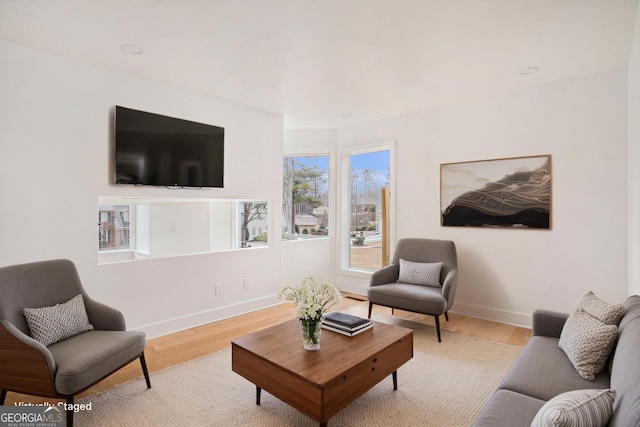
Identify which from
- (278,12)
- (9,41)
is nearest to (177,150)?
(9,41)

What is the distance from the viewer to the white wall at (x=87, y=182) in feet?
8.49

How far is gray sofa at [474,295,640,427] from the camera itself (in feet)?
3.56

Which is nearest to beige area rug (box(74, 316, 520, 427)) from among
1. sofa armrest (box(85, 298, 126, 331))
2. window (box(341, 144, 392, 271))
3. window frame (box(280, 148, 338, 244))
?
sofa armrest (box(85, 298, 126, 331))

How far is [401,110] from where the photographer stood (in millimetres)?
4359

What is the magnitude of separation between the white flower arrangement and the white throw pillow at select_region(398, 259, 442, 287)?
1.88 m

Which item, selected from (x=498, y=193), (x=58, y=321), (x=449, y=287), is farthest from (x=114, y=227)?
(x=498, y=193)

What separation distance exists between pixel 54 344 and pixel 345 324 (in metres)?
1.89

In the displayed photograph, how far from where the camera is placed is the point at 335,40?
2506 millimetres

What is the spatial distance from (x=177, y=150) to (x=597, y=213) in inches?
168

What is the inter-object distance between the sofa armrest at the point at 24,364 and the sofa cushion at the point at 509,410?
7.05 ft

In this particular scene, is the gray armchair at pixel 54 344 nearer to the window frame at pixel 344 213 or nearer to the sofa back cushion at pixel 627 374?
the sofa back cushion at pixel 627 374

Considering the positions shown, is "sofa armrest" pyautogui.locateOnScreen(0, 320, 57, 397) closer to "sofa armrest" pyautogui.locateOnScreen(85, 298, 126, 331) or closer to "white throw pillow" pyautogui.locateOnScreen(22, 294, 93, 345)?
"white throw pillow" pyautogui.locateOnScreen(22, 294, 93, 345)

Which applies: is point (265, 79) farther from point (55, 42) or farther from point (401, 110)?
point (401, 110)

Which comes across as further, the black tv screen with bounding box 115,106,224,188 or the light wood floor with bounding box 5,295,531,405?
the black tv screen with bounding box 115,106,224,188
